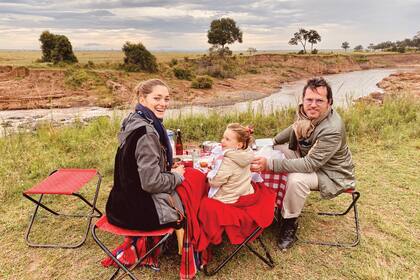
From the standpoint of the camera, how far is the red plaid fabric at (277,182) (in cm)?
319

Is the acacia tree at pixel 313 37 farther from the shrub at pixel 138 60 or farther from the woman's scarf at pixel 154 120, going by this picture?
the woman's scarf at pixel 154 120

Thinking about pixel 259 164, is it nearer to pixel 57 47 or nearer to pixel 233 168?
pixel 233 168

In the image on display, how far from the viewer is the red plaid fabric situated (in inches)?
125

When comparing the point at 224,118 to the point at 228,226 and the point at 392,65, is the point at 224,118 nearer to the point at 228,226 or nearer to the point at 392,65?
the point at 228,226

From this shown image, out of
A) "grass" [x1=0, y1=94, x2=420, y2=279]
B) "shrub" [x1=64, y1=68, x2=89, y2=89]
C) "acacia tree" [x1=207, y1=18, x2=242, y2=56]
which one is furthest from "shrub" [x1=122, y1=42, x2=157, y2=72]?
"grass" [x1=0, y1=94, x2=420, y2=279]

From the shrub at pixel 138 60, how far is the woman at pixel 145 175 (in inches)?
1285

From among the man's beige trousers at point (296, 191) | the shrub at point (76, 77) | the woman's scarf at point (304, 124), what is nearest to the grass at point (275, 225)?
the man's beige trousers at point (296, 191)

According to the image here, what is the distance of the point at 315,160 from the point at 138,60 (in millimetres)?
33642

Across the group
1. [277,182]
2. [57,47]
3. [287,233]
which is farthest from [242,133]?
[57,47]

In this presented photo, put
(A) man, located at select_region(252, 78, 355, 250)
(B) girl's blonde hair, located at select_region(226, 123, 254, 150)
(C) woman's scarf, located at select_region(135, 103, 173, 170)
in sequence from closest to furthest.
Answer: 1. (C) woman's scarf, located at select_region(135, 103, 173, 170)
2. (B) girl's blonde hair, located at select_region(226, 123, 254, 150)
3. (A) man, located at select_region(252, 78, 355, 250)

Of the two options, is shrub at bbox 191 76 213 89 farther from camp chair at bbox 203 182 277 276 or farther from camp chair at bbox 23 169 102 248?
camp chair at bbox 203 182 277 276

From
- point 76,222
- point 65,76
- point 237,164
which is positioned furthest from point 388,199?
point 65,76

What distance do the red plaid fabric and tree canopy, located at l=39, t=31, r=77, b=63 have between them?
1409 inches

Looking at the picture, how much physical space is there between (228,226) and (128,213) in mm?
787
